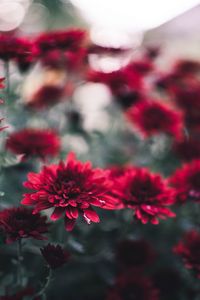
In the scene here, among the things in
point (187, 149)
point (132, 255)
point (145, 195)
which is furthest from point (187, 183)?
point (187, 149)

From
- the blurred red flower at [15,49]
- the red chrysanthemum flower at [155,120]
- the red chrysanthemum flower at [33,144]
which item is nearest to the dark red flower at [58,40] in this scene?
the blurred red flower at [15,49]

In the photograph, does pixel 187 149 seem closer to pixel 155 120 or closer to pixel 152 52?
pixel 155 120

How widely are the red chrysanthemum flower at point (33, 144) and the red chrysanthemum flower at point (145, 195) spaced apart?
0.24 meters

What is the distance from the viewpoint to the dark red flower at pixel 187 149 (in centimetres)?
146

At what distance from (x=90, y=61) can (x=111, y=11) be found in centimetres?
242

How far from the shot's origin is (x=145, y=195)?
3.25ft

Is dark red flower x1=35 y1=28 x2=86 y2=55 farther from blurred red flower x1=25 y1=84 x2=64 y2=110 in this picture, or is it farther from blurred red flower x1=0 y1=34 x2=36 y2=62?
blurred red flower x1=25 y1=84 x2=64 y2=110

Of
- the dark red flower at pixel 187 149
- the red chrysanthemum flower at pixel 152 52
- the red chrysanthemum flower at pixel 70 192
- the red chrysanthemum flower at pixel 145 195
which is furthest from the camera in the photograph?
the red chrysanthemum flower at pixel 152 52

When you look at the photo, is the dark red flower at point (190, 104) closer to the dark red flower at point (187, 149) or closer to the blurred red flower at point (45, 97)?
the dark red flower at point (187, 149)

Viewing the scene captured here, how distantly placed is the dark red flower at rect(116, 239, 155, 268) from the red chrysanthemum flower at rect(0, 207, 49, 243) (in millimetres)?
397

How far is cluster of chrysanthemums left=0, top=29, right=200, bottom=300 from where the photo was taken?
2.79ft

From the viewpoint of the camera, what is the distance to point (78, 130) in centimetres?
158

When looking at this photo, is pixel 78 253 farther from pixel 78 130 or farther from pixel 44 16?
pixel 44 16

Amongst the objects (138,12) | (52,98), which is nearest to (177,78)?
(52,98)
